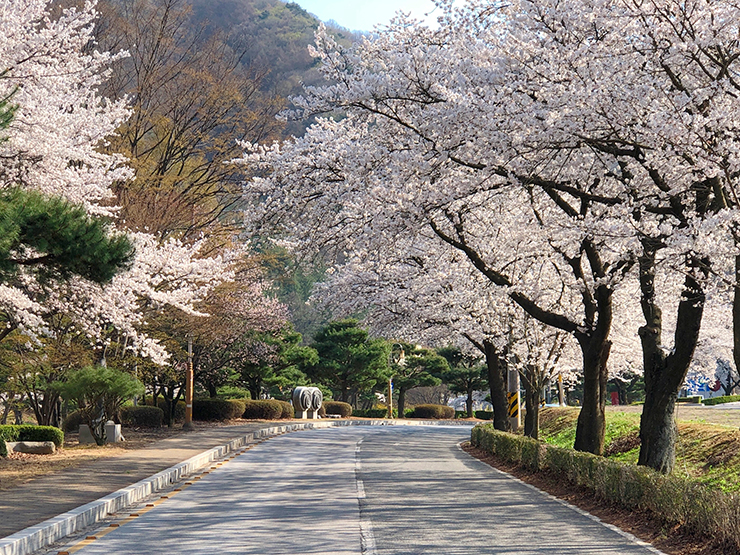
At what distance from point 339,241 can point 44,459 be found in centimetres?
799

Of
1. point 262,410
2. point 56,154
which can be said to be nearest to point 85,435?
point 56,154

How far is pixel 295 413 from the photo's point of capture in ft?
155

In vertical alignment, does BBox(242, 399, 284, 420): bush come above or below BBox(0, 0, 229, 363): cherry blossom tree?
below

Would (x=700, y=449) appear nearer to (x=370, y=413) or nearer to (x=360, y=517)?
(x=360, y=517)

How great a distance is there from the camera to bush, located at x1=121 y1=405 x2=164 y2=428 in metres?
31.2

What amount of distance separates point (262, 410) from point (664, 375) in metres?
31.3

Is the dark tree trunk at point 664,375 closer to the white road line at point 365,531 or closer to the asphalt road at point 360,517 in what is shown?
the asphalt road at point 360,517

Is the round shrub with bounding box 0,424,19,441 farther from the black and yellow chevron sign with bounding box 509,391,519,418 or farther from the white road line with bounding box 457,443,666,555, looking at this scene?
the black and yellow chevron sign with bounding box 509,391,519,418

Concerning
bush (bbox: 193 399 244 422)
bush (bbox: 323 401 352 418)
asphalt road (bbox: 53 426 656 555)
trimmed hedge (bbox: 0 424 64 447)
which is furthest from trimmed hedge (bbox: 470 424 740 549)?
bush (bbox: 323 401 352 418)

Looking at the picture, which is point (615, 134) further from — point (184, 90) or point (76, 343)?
point (184, 90)

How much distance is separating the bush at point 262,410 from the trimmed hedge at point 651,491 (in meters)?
25.9

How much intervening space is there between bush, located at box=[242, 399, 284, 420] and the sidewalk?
18660 mm

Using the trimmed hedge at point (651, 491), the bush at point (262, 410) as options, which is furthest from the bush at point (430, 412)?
the trimmed hedge at point (651, 491)

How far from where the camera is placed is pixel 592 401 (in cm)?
1647
